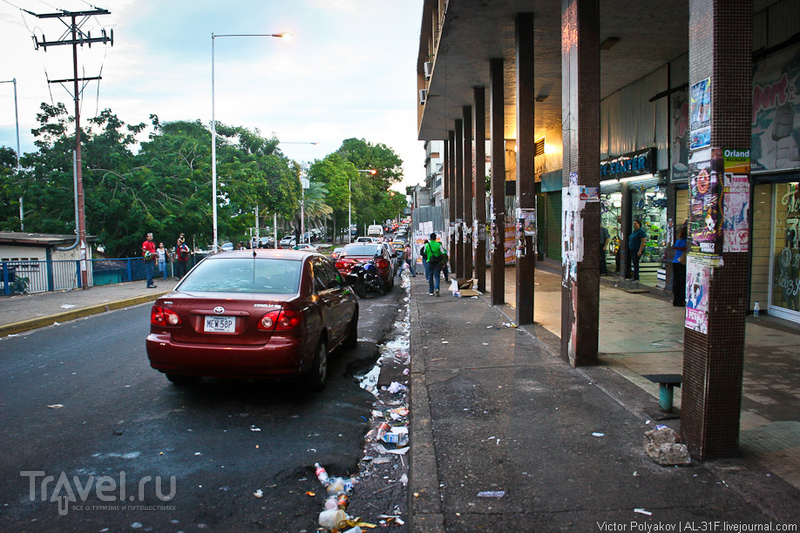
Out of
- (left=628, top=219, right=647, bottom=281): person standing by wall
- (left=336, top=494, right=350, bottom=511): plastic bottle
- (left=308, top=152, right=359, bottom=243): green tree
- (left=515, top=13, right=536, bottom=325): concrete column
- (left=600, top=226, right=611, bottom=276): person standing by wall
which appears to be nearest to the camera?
(left=336, top=494, right=350, bottom=511): plastic bottle

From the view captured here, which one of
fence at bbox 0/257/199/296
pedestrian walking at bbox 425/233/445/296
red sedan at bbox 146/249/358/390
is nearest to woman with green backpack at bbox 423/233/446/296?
pedestrian walking at bbox 425/233/445/296

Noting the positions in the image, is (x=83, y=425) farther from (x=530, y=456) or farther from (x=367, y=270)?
(x=367, y=270)

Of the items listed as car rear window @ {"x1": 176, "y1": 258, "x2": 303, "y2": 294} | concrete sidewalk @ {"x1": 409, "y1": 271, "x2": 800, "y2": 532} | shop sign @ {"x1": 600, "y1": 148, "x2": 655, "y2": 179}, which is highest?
shop sign @ {"x1": 600, "y1": 148, "x2": 655, "y2": 179}

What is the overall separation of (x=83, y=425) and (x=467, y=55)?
35.3 ft

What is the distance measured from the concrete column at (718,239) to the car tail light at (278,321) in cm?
361

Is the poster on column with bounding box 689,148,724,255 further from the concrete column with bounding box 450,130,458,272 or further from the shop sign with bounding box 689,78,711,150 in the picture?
the concrete column with bounding box 450,130,458,272

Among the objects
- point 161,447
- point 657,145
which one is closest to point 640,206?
point 657,145

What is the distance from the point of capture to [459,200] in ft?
70.1

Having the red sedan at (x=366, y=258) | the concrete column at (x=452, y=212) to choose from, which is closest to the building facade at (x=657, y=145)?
the concrete column at (x=452, y=212)

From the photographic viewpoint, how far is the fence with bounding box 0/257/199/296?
15.9 m

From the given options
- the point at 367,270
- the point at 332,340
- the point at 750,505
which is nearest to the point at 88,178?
the point at 367,270

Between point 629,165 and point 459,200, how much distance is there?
7.76 meters

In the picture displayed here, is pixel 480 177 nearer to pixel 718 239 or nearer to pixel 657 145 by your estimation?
pixel 657 145

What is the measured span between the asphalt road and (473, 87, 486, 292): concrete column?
890 cm
